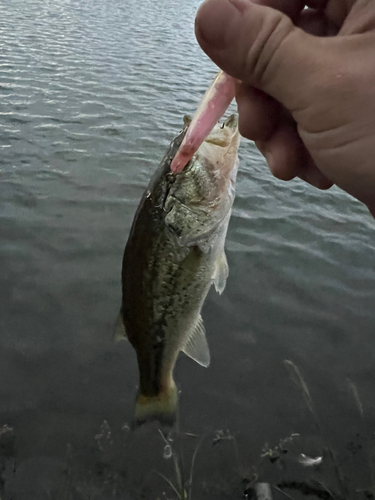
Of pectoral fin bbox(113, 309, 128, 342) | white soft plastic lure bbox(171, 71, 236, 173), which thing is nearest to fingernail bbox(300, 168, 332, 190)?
white soft plastic lure bbox(171, 71, 236, 173)

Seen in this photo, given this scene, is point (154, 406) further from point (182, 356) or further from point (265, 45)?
point (265, 45)

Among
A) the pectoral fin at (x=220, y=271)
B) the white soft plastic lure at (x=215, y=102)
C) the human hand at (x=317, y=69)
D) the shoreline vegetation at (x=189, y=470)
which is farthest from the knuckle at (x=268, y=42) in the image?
the shoreline vegetation at (x=189, y=470)

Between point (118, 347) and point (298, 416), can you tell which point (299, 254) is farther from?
point (118, 347)

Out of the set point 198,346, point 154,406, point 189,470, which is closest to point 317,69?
point 198,346

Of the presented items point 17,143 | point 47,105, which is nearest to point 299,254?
point 17,143

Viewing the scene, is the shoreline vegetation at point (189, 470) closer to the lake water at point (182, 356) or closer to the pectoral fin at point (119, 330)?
the lake water at point (182, 356)

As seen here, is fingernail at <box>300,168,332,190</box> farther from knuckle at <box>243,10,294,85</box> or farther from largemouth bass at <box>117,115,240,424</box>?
knuckle at <box>243,10,294,85</box>

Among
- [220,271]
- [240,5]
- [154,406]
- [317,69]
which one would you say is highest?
[240,5]
